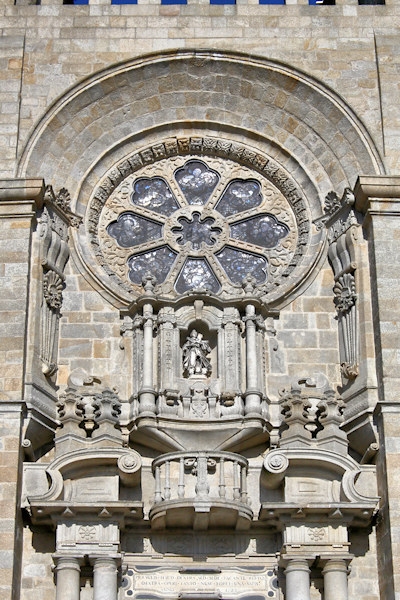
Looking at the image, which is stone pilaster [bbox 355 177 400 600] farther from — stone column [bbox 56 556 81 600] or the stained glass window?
stone column [bbox 56 556 81 600]

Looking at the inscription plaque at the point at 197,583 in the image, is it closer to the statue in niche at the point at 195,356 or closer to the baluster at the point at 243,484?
the baluster at the point at 243,484

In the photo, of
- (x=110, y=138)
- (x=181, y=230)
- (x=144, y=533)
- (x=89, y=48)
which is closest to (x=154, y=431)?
(x=144, y=533)

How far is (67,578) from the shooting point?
1567 centimetres

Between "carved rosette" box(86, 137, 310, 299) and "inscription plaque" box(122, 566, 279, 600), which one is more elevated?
"carved rosette" box(86, 137, 310, 299)

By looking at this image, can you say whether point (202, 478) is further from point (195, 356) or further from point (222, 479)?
point (195, 356)

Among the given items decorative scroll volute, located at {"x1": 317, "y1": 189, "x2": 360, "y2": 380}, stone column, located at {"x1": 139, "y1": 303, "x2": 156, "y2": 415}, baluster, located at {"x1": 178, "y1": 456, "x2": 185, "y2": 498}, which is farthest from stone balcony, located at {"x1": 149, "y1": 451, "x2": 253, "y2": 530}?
decorative scroll volute, located at {"x1": 317, "y1": 189, "x2": 360, "y2": 380}

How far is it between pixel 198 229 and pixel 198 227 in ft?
0.11

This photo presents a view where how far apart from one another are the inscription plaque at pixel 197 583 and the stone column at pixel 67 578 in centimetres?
72

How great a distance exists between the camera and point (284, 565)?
1605cm

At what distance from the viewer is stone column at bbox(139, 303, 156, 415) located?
55.1ft

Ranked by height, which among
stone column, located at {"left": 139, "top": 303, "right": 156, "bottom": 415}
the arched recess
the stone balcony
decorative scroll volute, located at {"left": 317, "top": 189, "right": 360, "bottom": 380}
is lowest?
the stone balcony

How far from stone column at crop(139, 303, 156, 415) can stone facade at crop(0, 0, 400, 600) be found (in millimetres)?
37

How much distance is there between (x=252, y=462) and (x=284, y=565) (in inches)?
59.2

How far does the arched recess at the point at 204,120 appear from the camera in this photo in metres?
18.6
